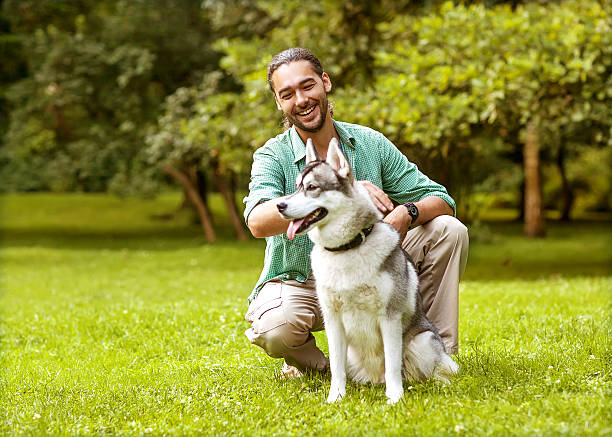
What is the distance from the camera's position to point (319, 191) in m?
3.54

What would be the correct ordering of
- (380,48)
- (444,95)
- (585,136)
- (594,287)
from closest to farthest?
(594,287), (444,95), (380,48), (585,136)

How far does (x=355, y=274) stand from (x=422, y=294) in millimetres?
1028

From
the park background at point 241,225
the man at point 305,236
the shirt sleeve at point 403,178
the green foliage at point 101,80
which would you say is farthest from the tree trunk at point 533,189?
the man at point 305,236

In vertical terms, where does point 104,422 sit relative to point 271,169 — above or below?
below

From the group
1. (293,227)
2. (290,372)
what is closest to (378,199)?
(293,227)

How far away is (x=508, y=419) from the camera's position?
339cm

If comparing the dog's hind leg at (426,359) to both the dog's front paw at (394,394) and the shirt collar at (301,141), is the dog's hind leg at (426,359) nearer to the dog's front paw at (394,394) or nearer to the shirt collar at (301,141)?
the dog's front paw at (394,394)

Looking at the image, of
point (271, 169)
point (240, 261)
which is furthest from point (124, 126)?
point (271, 169)

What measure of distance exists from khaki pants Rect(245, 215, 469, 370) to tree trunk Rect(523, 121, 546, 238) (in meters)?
17.3

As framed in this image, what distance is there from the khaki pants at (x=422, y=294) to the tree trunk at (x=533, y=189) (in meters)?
17.3

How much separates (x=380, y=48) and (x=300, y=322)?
9592 millimetres

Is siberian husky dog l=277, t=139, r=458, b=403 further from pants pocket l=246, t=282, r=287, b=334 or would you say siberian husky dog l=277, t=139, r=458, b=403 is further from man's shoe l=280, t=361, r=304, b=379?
man's shoe l=280, t=361, r=304, b=379

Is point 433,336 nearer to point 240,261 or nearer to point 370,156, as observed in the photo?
point 370,156

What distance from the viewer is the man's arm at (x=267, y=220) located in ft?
12.7
